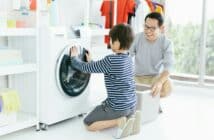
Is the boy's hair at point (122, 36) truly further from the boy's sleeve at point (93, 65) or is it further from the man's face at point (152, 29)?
the man's face at point (152, 29)

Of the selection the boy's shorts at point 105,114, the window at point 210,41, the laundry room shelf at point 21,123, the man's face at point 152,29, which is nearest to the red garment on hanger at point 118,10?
the man's face at point 152,29

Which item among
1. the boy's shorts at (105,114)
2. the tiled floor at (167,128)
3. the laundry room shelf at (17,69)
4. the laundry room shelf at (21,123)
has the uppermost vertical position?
the laundry room shelf at (17,69)

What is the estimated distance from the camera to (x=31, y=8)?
301cm

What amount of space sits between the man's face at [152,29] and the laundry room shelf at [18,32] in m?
1.15

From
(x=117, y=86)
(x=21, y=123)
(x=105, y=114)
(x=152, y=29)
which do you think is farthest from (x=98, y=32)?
(x=21, y=123)

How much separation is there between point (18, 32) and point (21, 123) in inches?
29.3

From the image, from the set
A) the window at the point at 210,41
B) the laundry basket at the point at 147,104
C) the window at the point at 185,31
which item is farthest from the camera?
the window at the point at 185,31

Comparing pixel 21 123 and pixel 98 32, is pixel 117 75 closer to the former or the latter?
pixel 21 123

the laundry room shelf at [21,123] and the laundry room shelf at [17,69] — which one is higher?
the laundry room shelf at [17,69]

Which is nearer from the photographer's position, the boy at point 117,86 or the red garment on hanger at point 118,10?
the boy at point 117,86

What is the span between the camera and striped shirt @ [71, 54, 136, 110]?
276 centimetres

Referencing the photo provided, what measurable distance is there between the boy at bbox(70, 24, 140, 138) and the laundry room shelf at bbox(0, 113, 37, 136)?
0.46 metres

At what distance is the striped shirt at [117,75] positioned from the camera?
9.06 ft

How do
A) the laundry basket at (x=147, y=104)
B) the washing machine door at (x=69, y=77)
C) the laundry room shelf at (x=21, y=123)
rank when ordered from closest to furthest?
the laundry room shelf at (x=21, y=123)
the washing machine door at (x=69, y=77)
the laundry basket at (x=147, y=104)
